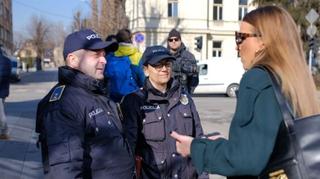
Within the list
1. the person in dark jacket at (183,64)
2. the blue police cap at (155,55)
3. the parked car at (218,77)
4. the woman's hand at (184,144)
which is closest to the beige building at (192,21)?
the parked car at (218,77)

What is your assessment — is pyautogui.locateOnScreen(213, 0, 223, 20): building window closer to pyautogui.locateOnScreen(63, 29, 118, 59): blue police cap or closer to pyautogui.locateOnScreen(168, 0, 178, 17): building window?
pyautogui.locateOnScreen(168, 0, 178, 17): building window

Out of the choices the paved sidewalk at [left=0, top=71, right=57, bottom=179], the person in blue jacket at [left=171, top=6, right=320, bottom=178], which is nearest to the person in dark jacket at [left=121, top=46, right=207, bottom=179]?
the person in blue jacket at [left=171, top=6, right=320, bottom=178]

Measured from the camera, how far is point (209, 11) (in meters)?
49.8

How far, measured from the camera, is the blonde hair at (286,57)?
2113 mm

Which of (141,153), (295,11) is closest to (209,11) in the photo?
(295,11)

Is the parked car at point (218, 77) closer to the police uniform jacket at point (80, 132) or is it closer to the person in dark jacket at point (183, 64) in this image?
the person in dark jacket at point (183, 64)

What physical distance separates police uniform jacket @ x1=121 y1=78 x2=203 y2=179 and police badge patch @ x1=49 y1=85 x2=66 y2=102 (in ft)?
2.69

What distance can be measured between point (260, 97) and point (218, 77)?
21.9 m

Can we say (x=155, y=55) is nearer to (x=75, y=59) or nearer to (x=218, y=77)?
(x=75, y=59)

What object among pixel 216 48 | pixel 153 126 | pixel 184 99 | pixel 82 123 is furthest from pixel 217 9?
pixel 82 123

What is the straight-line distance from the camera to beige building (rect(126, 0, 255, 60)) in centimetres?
4775

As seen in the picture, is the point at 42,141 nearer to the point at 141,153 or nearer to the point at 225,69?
the point at 141,153

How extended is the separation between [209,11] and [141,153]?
4718cm

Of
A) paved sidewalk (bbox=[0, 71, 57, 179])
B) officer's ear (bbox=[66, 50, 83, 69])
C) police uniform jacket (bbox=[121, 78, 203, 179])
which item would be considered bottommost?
paved sidewalk (bbox=[0, 71, 57, 179])
